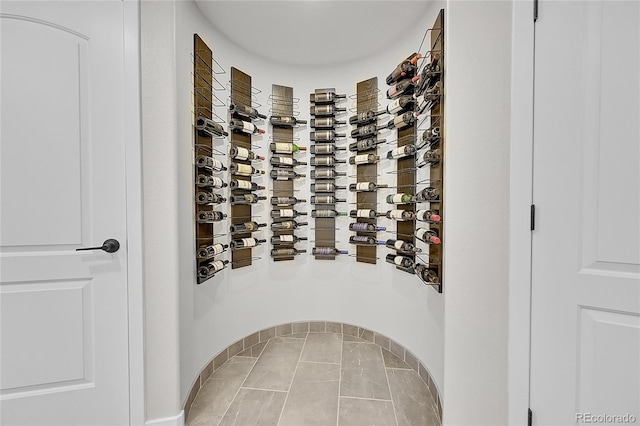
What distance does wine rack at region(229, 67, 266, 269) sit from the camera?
2.25m

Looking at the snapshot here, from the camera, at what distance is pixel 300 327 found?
107 inches

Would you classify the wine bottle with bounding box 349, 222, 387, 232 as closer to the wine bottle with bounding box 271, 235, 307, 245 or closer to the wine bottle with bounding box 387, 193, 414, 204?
the wine bottle with bounding box 387, 193, 414, 204

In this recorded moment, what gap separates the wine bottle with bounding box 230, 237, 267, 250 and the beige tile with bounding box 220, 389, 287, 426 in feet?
3.41

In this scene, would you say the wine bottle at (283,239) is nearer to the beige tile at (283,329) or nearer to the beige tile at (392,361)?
the beige tile at (283,329)

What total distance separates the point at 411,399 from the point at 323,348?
34.3 inches

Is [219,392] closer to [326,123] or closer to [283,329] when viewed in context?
[283,329]

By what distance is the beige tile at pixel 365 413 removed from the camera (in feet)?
5.21
